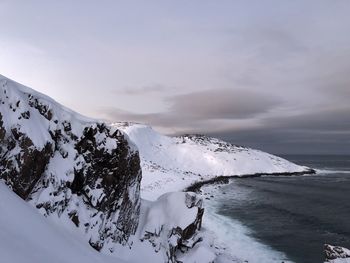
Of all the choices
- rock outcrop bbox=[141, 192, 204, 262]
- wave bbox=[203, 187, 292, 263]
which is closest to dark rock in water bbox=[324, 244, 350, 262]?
wave bbox=[203, 187, 292, 263]

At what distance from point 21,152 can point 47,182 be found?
2441 mm

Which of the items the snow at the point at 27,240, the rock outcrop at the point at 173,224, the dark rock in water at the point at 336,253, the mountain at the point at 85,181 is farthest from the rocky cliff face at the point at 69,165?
the dark rock in water at the point at 336,253

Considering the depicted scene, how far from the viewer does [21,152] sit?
17.2 metres

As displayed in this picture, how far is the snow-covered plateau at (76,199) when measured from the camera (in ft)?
44.0

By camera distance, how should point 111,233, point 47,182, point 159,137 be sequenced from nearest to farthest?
point 47,182 < point 111,233 < point 159,137

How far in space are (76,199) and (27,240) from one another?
8616 mm

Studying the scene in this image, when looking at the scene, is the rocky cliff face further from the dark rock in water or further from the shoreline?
the shoreline

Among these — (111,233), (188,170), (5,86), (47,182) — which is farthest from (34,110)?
(188,170)

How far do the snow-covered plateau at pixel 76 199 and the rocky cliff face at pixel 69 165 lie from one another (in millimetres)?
53

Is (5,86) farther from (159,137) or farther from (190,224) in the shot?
(159,137)

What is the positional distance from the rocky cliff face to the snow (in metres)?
2.93

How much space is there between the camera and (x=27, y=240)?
11.4 meters

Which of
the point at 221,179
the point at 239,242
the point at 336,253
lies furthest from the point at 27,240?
the point at 221,179

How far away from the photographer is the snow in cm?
1009
